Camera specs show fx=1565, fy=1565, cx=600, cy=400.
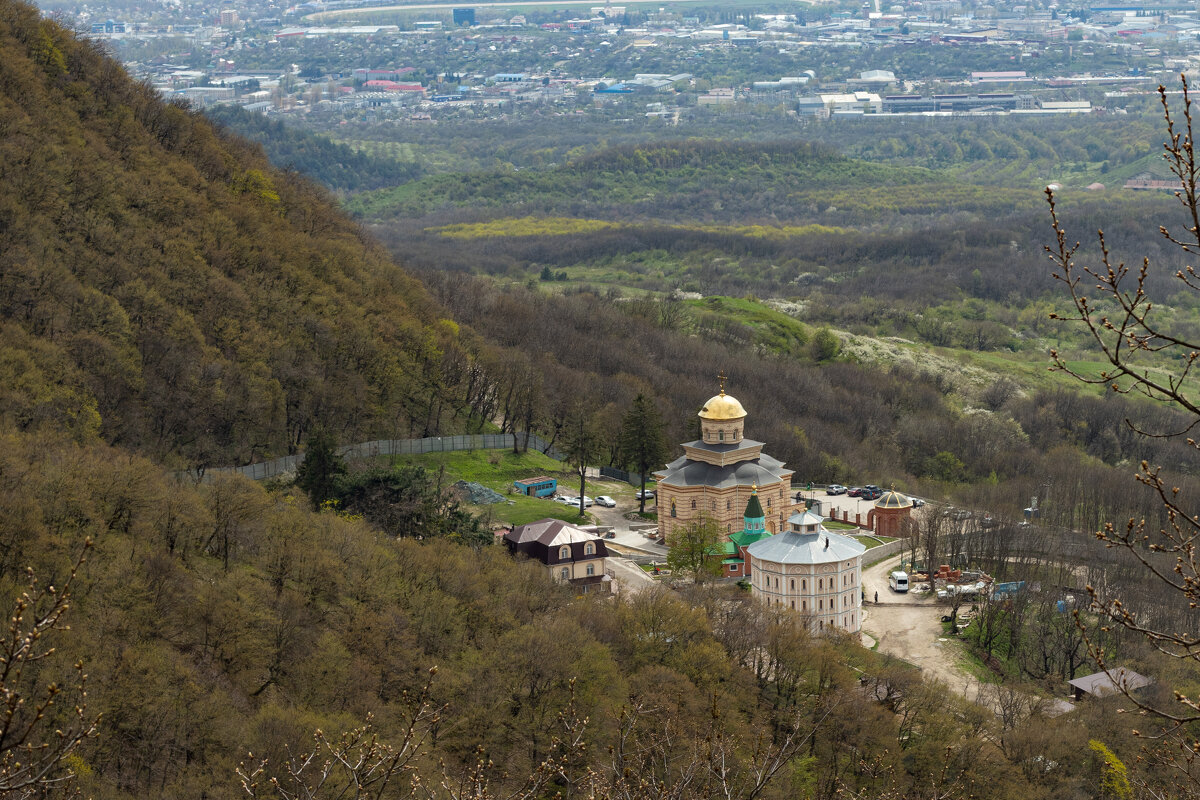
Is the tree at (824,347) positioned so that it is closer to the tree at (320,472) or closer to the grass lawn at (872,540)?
the grass lawn at (872,540)

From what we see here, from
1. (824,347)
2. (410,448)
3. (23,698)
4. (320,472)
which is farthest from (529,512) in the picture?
(824,347)

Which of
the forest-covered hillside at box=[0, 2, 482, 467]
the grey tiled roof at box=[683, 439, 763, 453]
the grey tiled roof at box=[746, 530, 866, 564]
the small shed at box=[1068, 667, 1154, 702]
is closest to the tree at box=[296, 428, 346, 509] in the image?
the forest-covered hillside at box=[0, 2, 482, 467]

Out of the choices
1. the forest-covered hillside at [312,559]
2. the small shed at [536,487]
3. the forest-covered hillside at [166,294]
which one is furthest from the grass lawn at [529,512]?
the forest-covered hillside at [166,294]

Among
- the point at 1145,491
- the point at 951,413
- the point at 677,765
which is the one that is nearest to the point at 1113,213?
the point at 951,413

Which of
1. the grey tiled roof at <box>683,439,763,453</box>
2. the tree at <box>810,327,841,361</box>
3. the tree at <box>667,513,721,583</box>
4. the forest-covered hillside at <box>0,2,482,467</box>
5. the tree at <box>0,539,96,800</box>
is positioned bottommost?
the tree at <box>810,327,841,361</box>

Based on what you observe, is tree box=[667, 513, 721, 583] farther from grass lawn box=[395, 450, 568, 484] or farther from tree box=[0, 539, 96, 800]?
tree box=[0, 539, 96, 800]

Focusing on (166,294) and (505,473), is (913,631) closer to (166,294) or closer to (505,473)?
(505,473)
